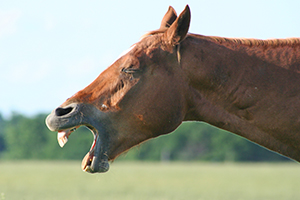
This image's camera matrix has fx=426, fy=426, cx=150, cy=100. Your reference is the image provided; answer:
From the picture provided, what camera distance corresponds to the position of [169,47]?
400cm

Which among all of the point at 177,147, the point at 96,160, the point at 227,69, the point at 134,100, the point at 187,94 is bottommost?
the point at 177,147

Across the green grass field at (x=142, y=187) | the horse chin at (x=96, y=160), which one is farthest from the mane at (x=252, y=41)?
the green grass field at (x=142, y=187)

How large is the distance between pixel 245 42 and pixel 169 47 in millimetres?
741

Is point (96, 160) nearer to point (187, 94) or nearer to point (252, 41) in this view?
point (187, 94)

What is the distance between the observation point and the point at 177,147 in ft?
288

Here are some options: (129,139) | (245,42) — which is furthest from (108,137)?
(245,42)

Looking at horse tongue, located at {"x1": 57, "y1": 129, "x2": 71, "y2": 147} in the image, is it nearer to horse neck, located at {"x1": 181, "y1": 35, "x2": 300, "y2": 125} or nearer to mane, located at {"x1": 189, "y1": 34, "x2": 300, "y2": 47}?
horse neck, located at {"x1": 181, "y1": 35, "x2": 300, "y2": 125}

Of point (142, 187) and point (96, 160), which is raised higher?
point (96, 160)

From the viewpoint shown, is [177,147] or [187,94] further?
[177,147]

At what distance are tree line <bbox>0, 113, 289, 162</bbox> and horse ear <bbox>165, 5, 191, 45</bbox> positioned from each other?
73103 millimetres

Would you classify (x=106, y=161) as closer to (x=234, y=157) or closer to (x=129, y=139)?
(x=129, y=139)

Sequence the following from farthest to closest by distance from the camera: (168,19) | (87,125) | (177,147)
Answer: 1. (177,147)
2. (168,19)
3. (87,125)

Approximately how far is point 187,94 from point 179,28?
61cm

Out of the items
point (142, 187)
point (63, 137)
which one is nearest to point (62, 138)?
point (63, 137)
